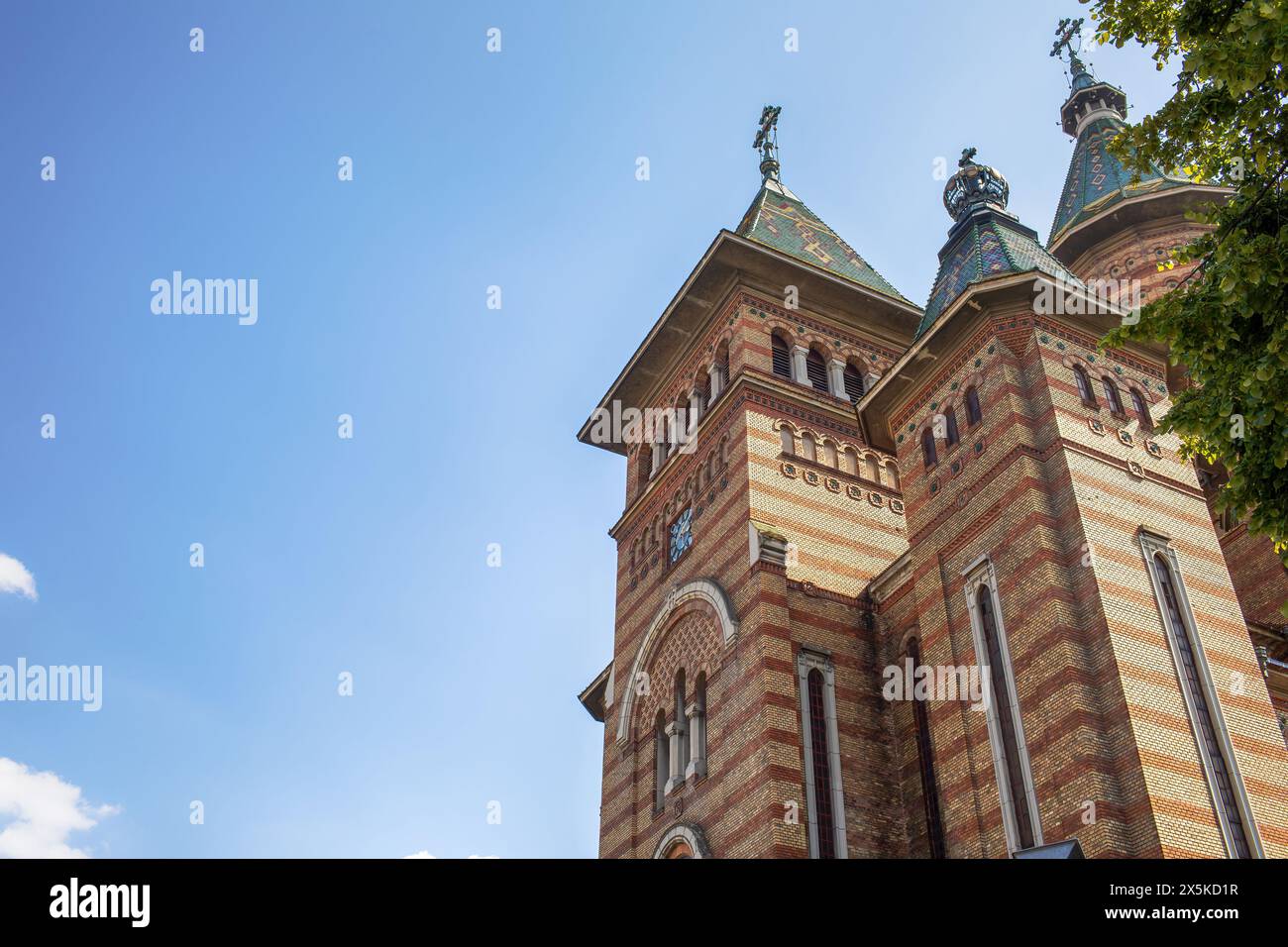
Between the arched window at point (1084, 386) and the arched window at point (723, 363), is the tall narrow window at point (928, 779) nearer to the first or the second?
the arched window at point (1084, 386)

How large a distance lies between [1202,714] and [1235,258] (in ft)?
29.3

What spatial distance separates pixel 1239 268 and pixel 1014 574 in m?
8.73

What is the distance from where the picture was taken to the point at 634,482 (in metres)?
29.6

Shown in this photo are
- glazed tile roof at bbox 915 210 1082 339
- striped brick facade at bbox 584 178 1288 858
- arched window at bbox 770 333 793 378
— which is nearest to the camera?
striped brick facade at bbox 584 178 1288 858

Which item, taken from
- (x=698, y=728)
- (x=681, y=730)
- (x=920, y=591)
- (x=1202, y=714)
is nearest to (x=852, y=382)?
(x=920, y=591)

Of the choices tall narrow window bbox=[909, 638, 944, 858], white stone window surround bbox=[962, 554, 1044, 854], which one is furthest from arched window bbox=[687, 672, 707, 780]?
white stone window surround bbox=[962, 554, 1044, 854]

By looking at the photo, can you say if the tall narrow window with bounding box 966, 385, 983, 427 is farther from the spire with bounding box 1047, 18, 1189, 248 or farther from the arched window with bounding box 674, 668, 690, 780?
the spire with bounding box 1047, 18, 1189, 248

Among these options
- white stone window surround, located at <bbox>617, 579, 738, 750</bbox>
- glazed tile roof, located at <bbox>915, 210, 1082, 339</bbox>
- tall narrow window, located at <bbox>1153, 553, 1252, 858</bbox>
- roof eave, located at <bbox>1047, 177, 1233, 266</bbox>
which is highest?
roof eave, located at <bbox>1047, 177, 1233, 266</bbox>

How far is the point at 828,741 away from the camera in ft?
65.3

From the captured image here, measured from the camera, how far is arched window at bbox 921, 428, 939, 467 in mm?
20812

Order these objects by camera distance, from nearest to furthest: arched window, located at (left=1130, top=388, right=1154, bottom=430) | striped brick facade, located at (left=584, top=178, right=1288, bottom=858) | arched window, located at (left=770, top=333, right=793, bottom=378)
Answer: striped brick facade, located at (left=584, top=178, right=1288, bottom=858)
arched window, located at (left=1130, top=388, right=1154, bottom=430)
arched window, located at (left=770, top=333, right=793, bottom=378)

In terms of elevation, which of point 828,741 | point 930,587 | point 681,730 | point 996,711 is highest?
point 930,587

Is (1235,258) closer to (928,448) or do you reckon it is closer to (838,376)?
(928,448)
